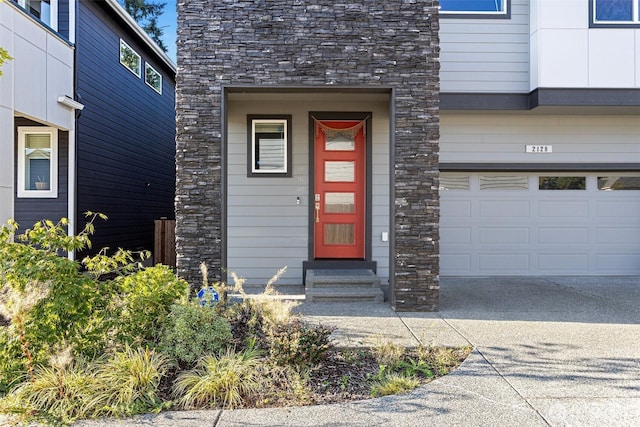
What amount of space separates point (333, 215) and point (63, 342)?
15.1 feet

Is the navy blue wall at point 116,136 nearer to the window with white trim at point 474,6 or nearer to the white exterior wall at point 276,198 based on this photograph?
the white exterior wall at point 276,198

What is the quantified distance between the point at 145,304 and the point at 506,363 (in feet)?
10.5

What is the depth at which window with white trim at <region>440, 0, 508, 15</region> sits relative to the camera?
7371 millimetres

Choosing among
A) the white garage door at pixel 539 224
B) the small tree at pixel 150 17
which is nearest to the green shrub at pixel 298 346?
the white garage door at pixel 539 224

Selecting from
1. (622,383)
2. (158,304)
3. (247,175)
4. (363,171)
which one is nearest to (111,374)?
(158,304)

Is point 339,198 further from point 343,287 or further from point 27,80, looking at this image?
point 27,80

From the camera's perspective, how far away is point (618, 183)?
7930 millimetres

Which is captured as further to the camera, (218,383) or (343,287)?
(343,287)

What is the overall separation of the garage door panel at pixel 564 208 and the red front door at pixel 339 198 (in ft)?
11.2

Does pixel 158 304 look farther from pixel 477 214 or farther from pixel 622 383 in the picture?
pixel 477 214

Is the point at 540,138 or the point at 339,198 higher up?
the point at 540,138

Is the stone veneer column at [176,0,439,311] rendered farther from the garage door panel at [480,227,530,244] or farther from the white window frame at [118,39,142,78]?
the white window frame at [118,39,142,78]

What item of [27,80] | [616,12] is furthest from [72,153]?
[616,12]

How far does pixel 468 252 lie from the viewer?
7836 millimetres
